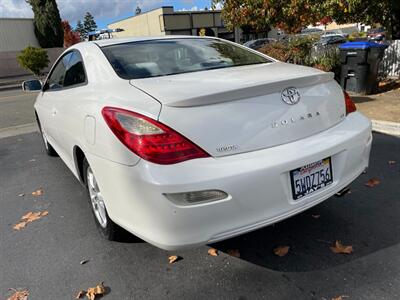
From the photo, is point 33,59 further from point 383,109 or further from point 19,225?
point 19,225

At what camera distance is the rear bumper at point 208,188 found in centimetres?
213

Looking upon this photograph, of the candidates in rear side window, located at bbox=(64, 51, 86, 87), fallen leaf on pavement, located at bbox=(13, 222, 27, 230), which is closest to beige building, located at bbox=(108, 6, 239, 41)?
rear side window, located at bbox=(64, 51, 86, 87)

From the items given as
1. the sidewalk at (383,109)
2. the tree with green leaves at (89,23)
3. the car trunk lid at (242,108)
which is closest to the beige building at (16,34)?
the sidewalk at (383,109)

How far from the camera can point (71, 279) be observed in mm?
2670

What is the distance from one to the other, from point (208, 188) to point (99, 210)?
132cm

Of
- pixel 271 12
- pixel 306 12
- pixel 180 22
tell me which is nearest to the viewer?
pixel 306 12

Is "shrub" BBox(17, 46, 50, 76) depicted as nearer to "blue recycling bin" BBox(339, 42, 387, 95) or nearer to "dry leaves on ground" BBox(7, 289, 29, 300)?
"blue recycling bin" BBox(339, 42, 387, 95)

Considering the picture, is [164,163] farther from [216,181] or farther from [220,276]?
[220,276]

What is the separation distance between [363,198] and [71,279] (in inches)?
99.4

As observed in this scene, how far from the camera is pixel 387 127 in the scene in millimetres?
5727

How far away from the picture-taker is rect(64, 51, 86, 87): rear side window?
3359 mm

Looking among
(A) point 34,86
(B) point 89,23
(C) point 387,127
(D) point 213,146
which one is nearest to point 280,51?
(C) point 387,127

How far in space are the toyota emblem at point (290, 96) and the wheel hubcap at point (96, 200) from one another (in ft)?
4.95

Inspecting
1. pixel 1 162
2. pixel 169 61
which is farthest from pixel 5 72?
pixel 169 61
